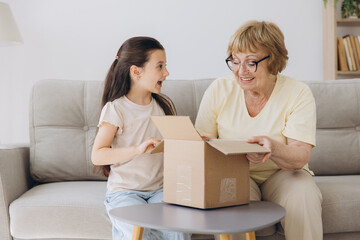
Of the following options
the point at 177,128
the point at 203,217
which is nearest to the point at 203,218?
the point at 203,217

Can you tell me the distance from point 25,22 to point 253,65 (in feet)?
6.24

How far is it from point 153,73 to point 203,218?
0.67m

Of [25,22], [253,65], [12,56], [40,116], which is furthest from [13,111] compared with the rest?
[253,65]

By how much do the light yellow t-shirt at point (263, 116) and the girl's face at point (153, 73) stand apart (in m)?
0.23

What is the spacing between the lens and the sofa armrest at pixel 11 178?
5.59ft

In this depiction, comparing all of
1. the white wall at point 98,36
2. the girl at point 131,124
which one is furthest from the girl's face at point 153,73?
the white wall at point 98,36

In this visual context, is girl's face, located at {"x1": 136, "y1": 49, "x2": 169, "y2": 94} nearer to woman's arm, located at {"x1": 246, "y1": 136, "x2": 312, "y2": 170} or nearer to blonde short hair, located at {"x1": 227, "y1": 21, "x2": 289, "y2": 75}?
blonde short hair, located at {"x1": 227, "y1": 21, "x2": 289, "y2": 75}

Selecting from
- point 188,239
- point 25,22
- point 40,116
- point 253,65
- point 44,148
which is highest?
point 25,22

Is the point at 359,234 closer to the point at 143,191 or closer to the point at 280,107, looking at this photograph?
the point at 280,107

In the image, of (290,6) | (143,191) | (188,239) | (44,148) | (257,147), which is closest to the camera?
(257,147)

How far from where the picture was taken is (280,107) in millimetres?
1637

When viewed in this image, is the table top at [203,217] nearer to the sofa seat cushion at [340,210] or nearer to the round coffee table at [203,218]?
the round coffee table at [203,218]

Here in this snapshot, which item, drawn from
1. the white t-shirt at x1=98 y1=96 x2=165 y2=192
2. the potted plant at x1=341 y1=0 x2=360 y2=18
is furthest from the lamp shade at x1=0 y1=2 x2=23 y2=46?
the potted plant at x1=341 y1=0 x2=360 y2=18

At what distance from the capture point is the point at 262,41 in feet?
5.20
